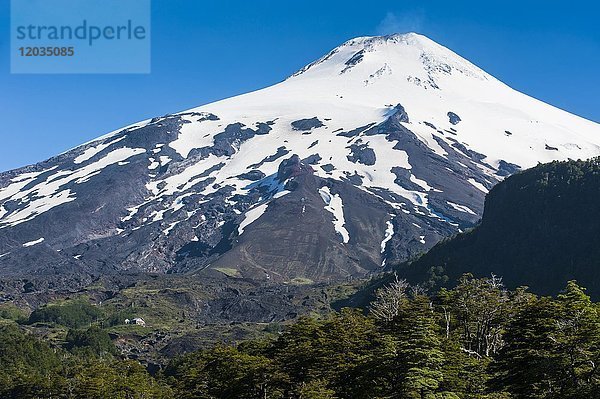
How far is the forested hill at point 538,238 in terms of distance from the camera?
157 m

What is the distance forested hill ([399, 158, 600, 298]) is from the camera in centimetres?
15662

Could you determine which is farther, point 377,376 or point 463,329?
point 463,329

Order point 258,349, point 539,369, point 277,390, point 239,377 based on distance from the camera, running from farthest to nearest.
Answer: point 258,349 → point 239,377 → point 277,390 → point 539,369

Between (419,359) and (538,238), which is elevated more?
(419,359)

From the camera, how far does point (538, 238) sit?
564 feet

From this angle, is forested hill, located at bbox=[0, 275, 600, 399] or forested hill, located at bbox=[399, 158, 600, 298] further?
forested hill, located at bbox=[399, 158, 600, 298]

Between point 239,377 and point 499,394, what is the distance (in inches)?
1138

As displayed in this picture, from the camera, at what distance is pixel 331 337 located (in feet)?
222

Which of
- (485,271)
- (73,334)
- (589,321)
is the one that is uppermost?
(589,321)

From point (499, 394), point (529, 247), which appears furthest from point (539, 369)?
point (529, 247)

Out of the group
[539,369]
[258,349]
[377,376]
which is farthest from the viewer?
[258,349]

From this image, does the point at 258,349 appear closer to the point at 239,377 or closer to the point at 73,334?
the point at 239,377

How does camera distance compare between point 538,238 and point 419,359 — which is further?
point 538,238

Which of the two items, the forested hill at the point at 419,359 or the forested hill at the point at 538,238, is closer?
the forested hill at the point at 419,359
